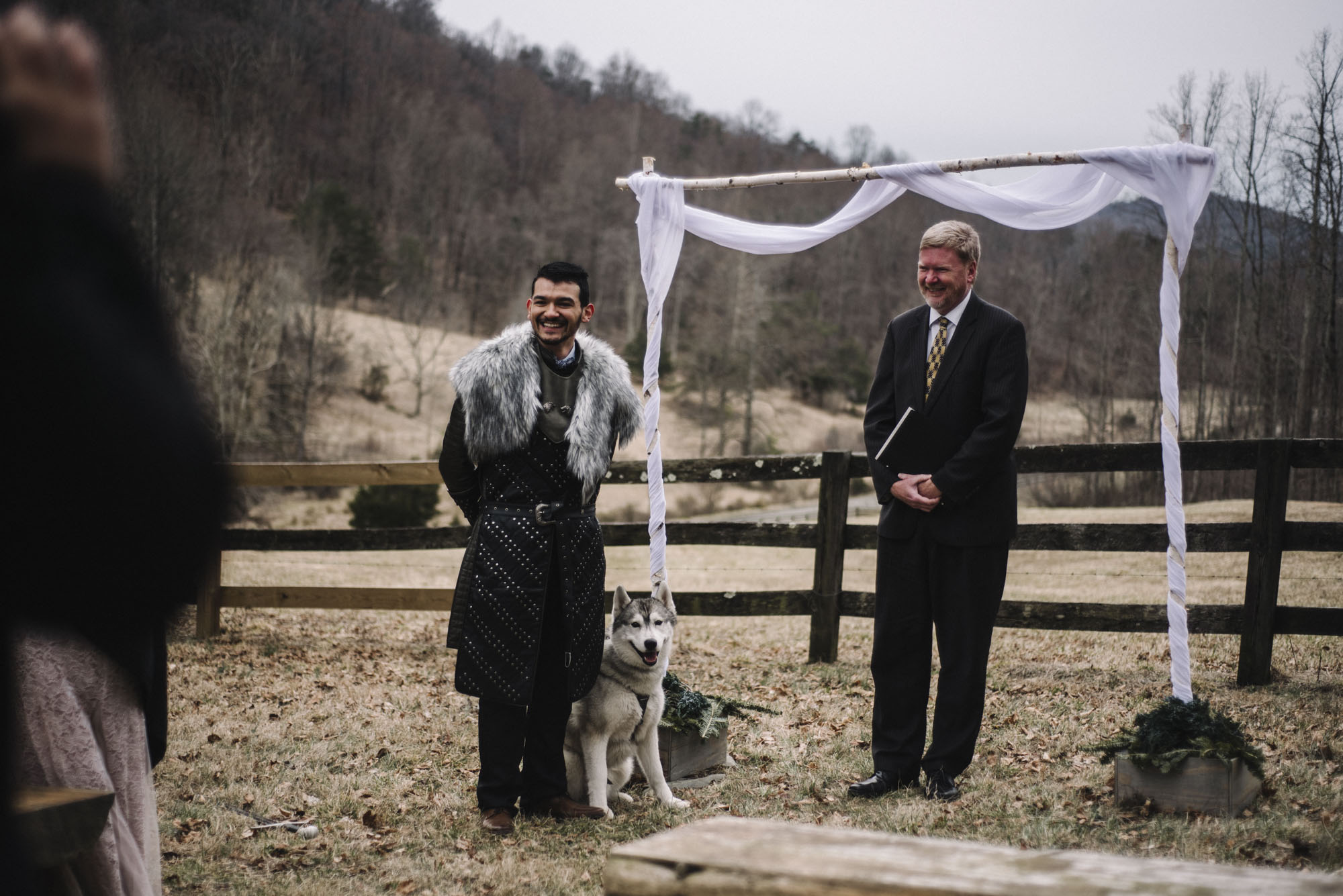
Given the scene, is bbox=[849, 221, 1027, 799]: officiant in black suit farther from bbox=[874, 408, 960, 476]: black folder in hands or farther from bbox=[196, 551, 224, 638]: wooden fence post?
bbox=[196, 551, 224, 638]: wooden fence post

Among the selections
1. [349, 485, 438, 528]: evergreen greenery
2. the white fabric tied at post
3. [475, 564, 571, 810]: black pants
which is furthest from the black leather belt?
[349, 485, 438, 528]: evergreen greenery

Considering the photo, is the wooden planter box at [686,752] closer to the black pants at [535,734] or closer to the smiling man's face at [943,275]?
the black pants at [535,734]

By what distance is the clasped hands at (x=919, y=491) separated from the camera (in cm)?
430

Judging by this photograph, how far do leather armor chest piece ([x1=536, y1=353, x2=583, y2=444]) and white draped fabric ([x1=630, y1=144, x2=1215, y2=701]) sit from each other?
790mm

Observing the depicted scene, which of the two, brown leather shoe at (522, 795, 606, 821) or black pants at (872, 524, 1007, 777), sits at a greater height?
black pants at (872, 524, 1007, 777)

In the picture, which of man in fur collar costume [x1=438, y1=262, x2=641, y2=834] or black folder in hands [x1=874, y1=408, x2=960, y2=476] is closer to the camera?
man in fur collar costume [x1=438, y1=262, x2=641, y2=834]

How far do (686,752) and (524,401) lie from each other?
201 centimetres

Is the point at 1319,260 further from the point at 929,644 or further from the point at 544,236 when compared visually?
the point at 544,236

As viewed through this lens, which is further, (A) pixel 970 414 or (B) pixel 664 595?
(B) pixel 664 595

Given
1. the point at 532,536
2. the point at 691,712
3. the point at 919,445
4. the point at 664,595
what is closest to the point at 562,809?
the point at 691,712

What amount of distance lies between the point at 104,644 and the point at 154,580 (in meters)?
0.25

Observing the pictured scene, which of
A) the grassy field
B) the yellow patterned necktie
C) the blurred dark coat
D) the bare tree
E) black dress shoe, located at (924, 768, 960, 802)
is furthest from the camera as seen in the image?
the bare tree

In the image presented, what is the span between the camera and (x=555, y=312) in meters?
4.18

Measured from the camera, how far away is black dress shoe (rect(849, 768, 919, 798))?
4.36m
